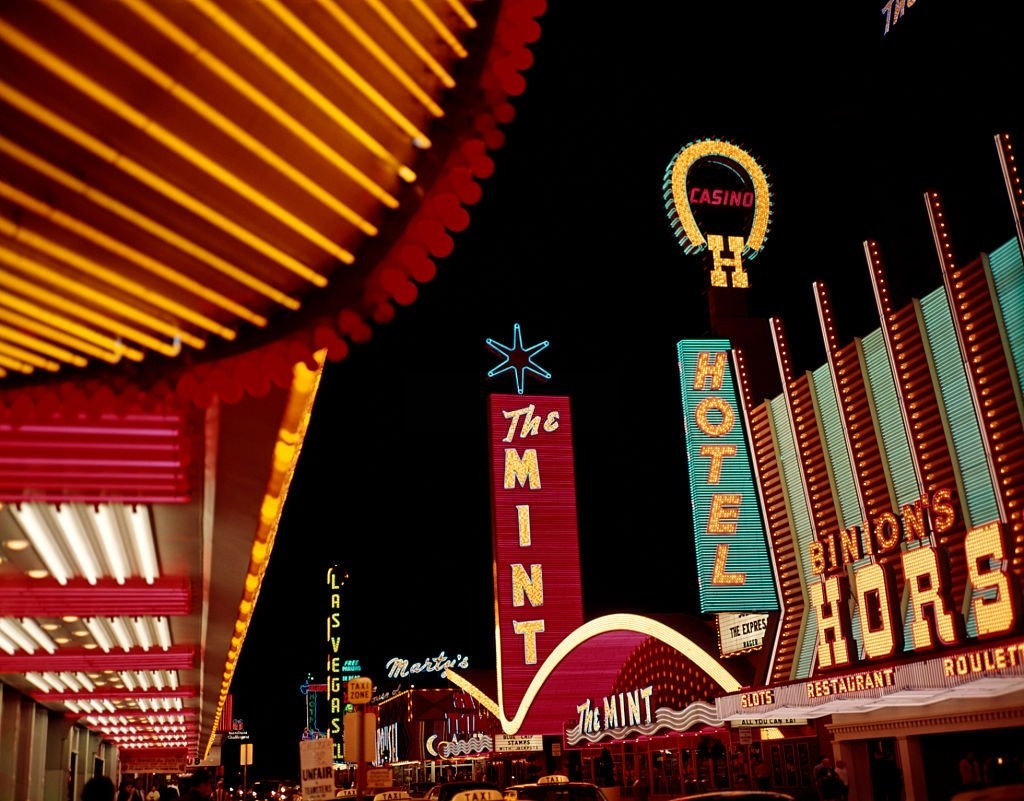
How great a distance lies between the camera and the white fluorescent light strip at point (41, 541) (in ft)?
27.4

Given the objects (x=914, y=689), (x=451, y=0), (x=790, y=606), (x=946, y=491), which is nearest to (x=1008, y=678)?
(x=914, y=689)

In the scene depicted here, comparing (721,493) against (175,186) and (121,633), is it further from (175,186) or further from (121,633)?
(175,186)

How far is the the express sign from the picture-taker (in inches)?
984

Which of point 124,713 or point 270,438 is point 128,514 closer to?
point 270,438

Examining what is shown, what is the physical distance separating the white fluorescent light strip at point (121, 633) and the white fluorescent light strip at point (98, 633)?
0.17m

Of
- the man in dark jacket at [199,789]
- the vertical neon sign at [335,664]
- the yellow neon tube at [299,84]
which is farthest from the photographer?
the vertical neon sign at [335,664]

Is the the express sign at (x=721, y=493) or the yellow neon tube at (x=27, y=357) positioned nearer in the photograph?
the yellow neon tube at (x=27, y=357)

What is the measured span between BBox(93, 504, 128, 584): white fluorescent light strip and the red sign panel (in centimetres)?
2744

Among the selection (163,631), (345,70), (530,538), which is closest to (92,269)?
(345,70)

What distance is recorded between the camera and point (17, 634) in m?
15.3

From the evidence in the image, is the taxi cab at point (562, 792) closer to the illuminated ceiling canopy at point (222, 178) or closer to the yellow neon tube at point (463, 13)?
the illuminated ceiling canopy at point (222, 178)

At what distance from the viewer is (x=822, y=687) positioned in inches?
797

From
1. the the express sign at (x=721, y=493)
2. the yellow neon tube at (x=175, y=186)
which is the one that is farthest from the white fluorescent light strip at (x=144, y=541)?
the the express sign at (x=721, y=493)

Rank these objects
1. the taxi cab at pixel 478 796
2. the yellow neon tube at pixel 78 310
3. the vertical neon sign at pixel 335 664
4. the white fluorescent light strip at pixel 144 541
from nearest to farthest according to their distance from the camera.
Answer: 1. the yellow neon tube at pixel 78 310
2. the white fluorescent light strip at pixel 144 541
3. the taxi cab at pixel 478 796
4. the vertical neon sign at pixel 335 664
